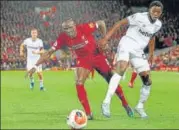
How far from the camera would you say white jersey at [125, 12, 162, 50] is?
1120cm

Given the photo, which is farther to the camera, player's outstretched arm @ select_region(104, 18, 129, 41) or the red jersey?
the red jersey

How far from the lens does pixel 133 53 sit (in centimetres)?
1123

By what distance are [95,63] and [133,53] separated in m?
0.79

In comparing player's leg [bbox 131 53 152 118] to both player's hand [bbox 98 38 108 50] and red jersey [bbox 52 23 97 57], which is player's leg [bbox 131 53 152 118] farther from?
red jersey [bbox 52 23 97 57]

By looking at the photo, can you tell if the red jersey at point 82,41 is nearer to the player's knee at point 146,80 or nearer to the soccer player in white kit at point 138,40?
the soccer player in white kit at point 138,40

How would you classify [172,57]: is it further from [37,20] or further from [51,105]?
[51,105]

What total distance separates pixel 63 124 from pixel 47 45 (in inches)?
1210

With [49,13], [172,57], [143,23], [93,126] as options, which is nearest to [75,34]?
[143,23]

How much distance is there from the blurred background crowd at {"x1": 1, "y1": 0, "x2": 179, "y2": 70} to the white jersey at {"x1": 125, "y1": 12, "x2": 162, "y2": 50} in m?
27.6

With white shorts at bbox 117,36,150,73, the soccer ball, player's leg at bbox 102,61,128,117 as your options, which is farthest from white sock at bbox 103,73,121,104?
the soccer ball

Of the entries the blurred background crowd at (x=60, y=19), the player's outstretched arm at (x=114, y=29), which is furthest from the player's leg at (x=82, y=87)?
the blurred background crowd at (x=60, y=19)

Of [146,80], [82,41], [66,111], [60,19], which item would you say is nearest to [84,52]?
[82,41]

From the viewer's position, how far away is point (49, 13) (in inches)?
1822

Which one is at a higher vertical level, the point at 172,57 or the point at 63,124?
the point at 63,124
